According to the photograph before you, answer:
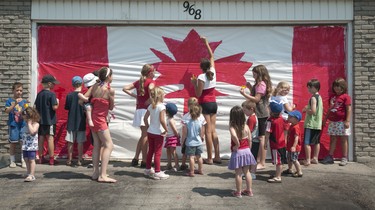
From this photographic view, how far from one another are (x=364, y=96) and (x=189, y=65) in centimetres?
330

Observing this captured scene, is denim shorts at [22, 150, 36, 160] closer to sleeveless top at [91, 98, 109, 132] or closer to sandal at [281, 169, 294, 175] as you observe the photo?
sleeveless top at [91, 98, 109, 132]

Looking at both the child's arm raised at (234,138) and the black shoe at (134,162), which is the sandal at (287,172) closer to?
the child's arm raised at (234,138)

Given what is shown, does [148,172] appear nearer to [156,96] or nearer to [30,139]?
[156,96]

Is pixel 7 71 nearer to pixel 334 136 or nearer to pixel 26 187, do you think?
pixel 26 187

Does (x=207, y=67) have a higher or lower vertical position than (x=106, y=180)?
higher

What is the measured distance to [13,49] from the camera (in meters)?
8.56

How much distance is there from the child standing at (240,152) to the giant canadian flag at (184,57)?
98.1 inches

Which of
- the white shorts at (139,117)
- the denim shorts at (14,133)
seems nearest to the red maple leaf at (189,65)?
the white shorts at (139,117)

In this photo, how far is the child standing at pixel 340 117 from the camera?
8227mm

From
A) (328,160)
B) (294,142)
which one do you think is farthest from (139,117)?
(328,160)

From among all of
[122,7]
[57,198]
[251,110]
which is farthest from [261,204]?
[122,7]

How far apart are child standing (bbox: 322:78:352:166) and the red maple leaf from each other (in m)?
1.68

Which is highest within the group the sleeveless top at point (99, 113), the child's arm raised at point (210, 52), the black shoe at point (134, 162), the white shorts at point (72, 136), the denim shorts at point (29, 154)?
the child's arm raised at point (210, 52)

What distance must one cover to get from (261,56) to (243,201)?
364 cm
